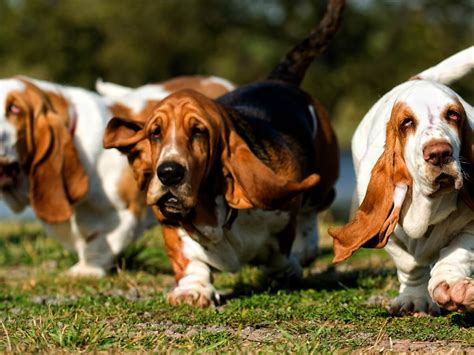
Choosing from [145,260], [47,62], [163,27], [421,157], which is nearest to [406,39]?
[163,27]

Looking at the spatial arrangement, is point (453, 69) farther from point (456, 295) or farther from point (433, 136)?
point (456, 295)

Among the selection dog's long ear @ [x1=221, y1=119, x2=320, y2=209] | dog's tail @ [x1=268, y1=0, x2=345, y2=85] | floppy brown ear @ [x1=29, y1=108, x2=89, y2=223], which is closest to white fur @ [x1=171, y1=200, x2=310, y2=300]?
dog's long ear @ [x1=221, y1=119, x2=320, y2=209]

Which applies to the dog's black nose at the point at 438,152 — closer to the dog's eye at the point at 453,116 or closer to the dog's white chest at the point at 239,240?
the dog's eye at the point at 453,116

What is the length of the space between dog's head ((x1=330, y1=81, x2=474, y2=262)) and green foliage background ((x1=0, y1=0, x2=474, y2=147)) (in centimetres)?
3344

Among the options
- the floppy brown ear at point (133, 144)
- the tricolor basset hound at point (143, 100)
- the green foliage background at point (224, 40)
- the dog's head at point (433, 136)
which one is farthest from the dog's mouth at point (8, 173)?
the green foliage background at point (224, 40)

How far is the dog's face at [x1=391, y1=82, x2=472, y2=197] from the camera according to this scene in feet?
12.6

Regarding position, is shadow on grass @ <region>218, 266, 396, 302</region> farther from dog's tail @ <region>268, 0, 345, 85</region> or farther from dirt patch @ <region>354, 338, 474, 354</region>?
dirt patch @ <region>354, 338, 474, 354</region>

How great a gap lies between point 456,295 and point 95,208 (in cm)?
343

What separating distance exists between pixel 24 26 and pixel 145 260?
39.6 metres

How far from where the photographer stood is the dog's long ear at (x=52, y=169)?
21.2ft

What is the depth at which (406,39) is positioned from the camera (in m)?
41.8

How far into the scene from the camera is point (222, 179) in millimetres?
A: 5176

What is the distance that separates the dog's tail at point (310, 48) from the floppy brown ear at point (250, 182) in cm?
203

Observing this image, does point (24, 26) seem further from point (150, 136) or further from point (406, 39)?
point (150, 136)
